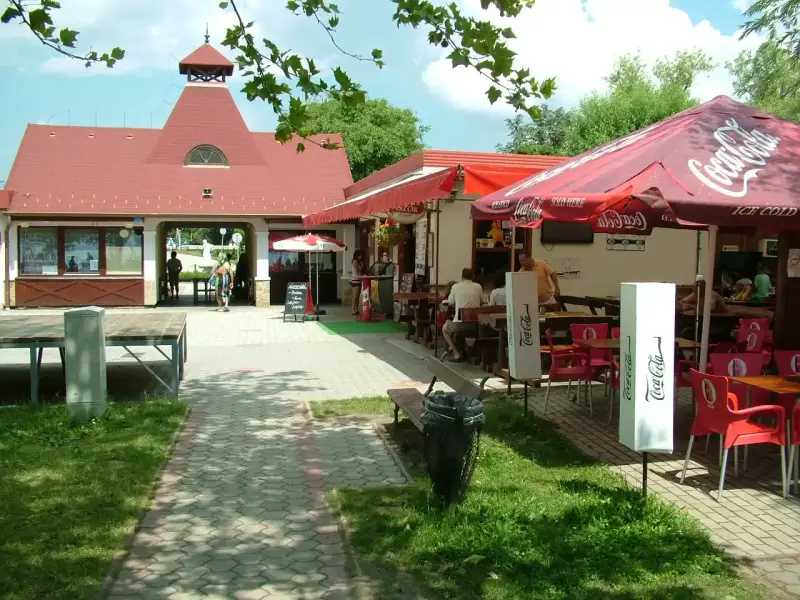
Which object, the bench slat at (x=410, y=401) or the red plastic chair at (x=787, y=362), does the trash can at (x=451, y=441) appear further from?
the red plastic chair at (x=787, y=362)

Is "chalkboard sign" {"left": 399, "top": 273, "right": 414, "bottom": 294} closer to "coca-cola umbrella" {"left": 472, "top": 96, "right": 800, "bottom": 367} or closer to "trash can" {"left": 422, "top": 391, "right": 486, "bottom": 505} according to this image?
"coca-cola umbrella" {"left": 472, "top": 96, "right": 800, "bottom": 367}

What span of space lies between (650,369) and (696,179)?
186cm

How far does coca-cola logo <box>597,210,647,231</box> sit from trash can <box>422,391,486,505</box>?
3.20 metres

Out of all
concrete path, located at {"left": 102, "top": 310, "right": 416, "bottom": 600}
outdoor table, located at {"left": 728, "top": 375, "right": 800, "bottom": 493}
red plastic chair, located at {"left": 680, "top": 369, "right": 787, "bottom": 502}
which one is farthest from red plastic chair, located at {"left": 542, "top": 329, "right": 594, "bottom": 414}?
red plastic chair, located at {"left": 680, "top": 369, "right": 787, "bottom": 502}

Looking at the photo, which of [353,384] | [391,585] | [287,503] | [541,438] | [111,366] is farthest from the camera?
[111,366]

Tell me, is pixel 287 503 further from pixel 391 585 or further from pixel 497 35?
pixel 497 35

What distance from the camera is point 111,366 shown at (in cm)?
1127

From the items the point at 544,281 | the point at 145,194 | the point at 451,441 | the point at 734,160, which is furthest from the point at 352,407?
the point at 145,194

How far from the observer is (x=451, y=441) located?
4781mm

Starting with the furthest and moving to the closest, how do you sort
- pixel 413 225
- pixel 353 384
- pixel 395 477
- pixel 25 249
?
1. pixel 25 249
2. pixel 413 225
3. pixel 353 384
4. pixel 395 477

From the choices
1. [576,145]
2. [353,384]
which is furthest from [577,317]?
[576,145]

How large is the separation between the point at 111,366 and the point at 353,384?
3954 mm

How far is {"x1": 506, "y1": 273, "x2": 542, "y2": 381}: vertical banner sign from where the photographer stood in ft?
24.7

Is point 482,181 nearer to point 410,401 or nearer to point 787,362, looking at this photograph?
point 410,401
